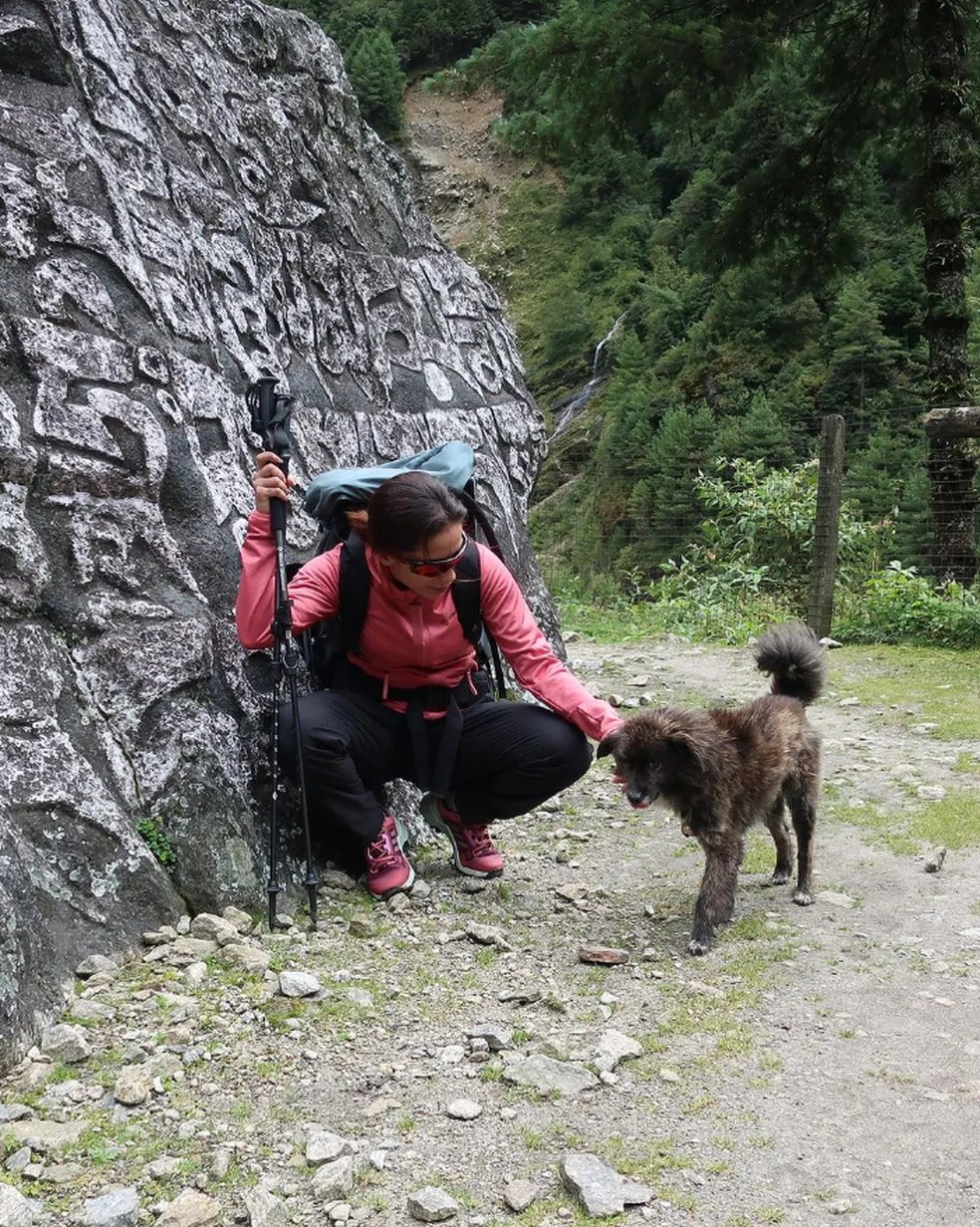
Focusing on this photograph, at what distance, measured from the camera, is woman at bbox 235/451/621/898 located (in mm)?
3980

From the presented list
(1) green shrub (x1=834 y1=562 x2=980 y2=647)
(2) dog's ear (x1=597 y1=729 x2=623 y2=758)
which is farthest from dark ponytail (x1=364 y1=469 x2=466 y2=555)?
(1) green shrub (x1=834 y1=562 x2=980 y2=647)

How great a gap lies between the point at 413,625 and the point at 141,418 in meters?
1.36

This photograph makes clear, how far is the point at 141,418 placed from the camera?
4.32m

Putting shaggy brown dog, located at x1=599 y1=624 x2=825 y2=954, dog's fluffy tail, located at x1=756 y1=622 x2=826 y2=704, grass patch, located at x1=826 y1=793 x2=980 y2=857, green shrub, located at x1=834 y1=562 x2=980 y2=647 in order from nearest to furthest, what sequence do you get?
shaggy brown dog, located at x1=599 y1=624 x2=825 y2=954 < dog's fluffy tail, located at x1=756 y1=622 x2=826 y2=704 < grass patch, located at x1=826 y1=793 x2=980 y2=857 < green shrub, located at x1=834 y1=562 x2=980 y2=647

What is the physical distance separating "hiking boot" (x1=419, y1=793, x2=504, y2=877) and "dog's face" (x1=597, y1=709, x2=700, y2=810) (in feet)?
2.48

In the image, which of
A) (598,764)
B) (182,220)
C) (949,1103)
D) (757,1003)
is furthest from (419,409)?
(949,1103)

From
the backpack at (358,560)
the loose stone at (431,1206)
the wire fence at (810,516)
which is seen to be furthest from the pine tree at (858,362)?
the loose stone at (431,1206)

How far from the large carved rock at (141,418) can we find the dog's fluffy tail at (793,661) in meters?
2.20

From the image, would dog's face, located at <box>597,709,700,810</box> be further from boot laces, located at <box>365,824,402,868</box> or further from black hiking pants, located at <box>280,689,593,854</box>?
boot laces, located at <box>365,824,402,868</box>

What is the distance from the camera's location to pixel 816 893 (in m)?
4.49

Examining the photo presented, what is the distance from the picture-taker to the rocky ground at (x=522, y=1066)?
2434 mm

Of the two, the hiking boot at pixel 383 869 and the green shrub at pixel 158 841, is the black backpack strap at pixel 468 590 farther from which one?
the green shrub at pixel 158 841

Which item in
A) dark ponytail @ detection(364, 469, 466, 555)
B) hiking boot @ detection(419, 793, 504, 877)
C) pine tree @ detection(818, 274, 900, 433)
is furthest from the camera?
pine tree @ detection(818, 274, 900, 433)

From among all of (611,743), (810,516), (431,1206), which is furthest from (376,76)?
Result: (431,1206)
